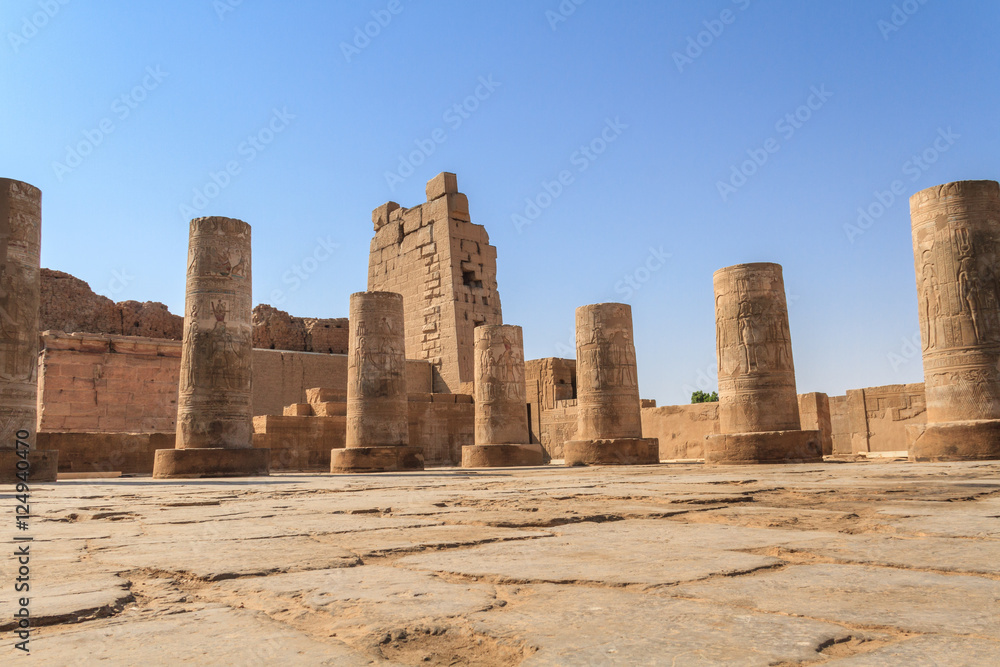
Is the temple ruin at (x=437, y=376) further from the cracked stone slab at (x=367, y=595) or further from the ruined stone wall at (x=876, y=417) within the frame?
the cracked stone slab at (x=367, y=595)

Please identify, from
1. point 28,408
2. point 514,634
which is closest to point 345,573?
point 514,634

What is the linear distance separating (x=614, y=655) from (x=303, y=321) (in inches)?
1133

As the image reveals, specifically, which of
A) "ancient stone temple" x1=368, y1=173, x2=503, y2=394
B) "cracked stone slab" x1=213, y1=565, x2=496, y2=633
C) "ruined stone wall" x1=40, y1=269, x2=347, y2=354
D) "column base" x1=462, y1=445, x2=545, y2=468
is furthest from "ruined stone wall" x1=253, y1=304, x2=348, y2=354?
"cracked stone slab" x1=213, y1=565, x2=496, y2=633

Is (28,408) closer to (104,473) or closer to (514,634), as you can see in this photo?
(104,473)

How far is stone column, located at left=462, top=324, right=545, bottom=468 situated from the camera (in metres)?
17.7

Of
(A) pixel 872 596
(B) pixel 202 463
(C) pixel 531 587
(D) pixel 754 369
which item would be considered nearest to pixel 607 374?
(D) pixel 754 369

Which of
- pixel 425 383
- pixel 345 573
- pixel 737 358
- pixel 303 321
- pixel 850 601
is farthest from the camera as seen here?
pixel 303 321

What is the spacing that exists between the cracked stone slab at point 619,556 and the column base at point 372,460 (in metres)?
11.2

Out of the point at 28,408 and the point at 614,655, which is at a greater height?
the point at 28,408

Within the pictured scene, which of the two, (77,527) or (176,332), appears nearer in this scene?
(77,527)

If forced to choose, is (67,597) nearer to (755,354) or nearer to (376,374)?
(755,354)

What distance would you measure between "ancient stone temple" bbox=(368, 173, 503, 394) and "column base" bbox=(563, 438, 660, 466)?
694cm

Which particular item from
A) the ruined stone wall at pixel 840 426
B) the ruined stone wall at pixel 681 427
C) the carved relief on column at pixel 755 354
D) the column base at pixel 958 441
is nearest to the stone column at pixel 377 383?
the carved relief on column at pixel 755 354

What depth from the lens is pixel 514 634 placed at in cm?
194
